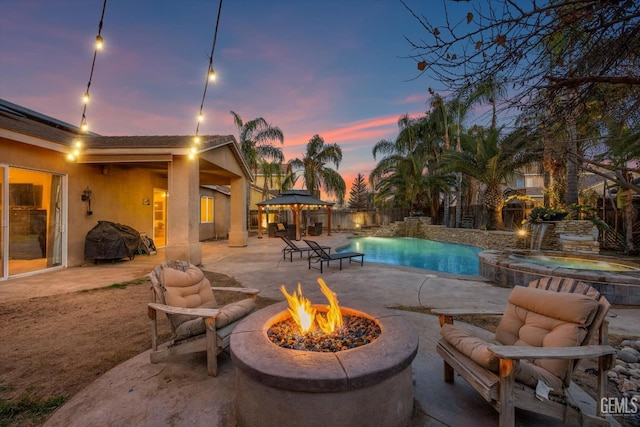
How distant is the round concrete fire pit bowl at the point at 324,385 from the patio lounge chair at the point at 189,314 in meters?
0.66

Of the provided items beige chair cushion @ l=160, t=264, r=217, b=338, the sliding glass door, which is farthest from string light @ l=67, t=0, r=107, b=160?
beige chair cushion @ l=160, t=264, r=217, b=338

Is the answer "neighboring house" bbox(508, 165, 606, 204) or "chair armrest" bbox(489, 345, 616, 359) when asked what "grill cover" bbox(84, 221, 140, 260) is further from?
"neighboring house" bbox(508, 165, 606, 204)

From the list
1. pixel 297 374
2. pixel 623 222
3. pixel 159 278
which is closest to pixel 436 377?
pixel 297 374

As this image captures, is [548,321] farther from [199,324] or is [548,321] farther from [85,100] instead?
[85,100]

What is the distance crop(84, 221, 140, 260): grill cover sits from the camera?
7.96m

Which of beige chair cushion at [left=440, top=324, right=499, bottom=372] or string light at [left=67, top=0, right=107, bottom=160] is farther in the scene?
string light at [left=67, top=0, right=107, bottom=160]

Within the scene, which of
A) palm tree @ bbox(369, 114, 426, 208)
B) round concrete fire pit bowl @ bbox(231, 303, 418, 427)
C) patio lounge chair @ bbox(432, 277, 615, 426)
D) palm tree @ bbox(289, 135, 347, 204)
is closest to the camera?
round concrete fire pit bowl @ bbox(231, 303, 418, 427)

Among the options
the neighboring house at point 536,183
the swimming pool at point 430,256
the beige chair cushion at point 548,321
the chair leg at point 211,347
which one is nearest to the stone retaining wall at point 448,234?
the swimming pool at point 430,256

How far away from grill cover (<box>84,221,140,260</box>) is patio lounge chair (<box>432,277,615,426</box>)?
9.06 metres

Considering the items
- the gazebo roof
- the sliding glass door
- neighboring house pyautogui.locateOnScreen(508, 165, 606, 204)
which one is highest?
neighboring house pyautogui.locateOnScreen(508, 165, 606, 204)

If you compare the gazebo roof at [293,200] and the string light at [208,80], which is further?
the gazebo roof at [293,200]

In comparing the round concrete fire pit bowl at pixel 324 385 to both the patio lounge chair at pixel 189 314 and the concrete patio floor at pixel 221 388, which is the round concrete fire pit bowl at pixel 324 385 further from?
the patio lounge chair at pixel 189 314

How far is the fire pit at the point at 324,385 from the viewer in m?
1.62

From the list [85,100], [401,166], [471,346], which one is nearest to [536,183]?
[401,166]
